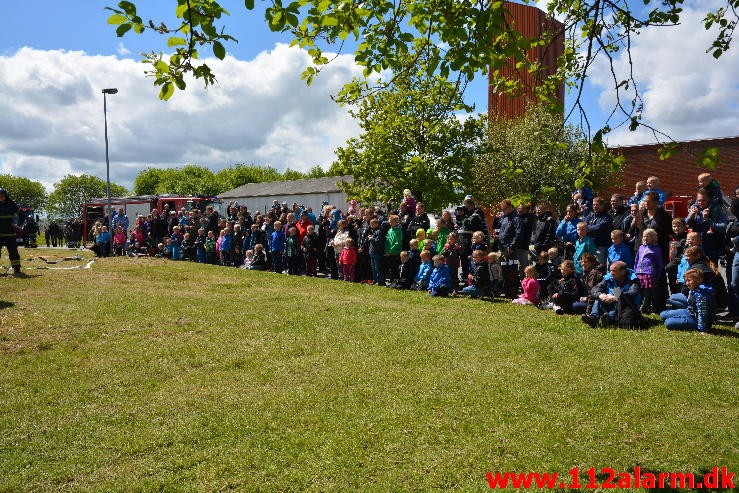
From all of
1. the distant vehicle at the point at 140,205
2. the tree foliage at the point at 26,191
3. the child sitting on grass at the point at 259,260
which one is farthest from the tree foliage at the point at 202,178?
the child sitting on grass at the point at 259,260

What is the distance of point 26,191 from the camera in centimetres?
10012

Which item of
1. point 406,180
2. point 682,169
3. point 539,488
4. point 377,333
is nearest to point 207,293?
point 377,333

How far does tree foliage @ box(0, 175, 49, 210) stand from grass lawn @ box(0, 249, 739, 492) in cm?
10376

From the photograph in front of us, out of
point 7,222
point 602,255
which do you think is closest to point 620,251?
point 602,255

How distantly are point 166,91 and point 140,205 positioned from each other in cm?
3291

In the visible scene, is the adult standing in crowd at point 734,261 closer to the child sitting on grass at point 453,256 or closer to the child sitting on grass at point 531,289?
the child sitting on grass at point 531,289

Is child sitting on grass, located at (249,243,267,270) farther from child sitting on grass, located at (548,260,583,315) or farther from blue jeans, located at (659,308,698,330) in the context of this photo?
blue jeans, located at (659,308,698,330)

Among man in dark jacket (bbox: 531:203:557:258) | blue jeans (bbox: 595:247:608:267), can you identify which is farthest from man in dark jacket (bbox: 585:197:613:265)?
man in dark jacket (bbox: 531:203:557:258)

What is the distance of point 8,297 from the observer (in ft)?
38.5

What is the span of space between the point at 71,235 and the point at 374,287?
26.1m

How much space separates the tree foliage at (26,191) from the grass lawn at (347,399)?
10376 cm

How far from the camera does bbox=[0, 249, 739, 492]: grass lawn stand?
444 centimetres

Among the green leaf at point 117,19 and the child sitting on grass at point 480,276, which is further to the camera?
the child sitting on grass at point 480,276

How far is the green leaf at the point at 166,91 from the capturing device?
464 centimetres
